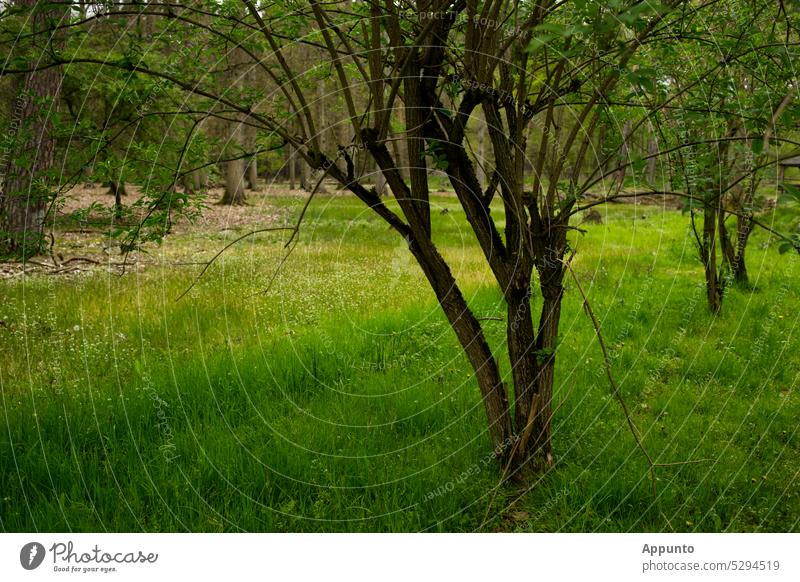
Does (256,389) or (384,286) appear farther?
(384,286)

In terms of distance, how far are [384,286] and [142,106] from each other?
5908mm

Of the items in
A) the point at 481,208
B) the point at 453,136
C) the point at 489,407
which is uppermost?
the point at 453,136

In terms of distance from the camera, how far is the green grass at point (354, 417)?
3.61 m

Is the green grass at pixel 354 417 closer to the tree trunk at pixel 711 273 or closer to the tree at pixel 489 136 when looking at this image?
the tree trunk at pixel 711 273

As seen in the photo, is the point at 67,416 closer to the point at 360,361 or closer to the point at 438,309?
the point at 360,361

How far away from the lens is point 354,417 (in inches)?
182

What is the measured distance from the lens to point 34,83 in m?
9.67
